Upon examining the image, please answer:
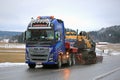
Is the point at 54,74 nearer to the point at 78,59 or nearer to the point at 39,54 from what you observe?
the point at 39,54

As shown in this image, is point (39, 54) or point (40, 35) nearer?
point (39, 54)

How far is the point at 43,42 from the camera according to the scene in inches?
965

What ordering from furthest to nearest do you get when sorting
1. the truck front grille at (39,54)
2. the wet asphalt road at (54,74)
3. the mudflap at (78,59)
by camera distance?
the mudflap at (78,59), the truck front grille at (39,54), the wet asphalt road at (54,74)

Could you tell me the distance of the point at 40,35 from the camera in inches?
976

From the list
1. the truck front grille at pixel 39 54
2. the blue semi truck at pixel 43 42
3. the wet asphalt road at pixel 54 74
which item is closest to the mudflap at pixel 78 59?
the blue semi truck at pixel 43 42

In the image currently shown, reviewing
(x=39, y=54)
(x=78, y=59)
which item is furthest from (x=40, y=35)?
(x=78, y=59)

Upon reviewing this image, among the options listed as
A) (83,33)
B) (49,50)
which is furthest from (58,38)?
(83,33)

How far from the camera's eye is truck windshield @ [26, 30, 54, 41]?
2469 centimetres

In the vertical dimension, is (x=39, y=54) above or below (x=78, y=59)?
above

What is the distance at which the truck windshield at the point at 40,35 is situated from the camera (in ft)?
81.0

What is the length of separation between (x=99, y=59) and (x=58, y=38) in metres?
13.7

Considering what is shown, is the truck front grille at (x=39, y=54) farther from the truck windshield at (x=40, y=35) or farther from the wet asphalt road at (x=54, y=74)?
the wet asphalt road at (x=54, y=74)

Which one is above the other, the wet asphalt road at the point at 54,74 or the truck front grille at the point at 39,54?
the truck front grille at the point at 39,54

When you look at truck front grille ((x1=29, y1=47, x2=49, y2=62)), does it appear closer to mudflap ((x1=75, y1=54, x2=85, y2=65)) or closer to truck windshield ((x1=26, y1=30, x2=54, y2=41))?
truck windshield ((x1=26, y1=30, x2=54, y2=41))
